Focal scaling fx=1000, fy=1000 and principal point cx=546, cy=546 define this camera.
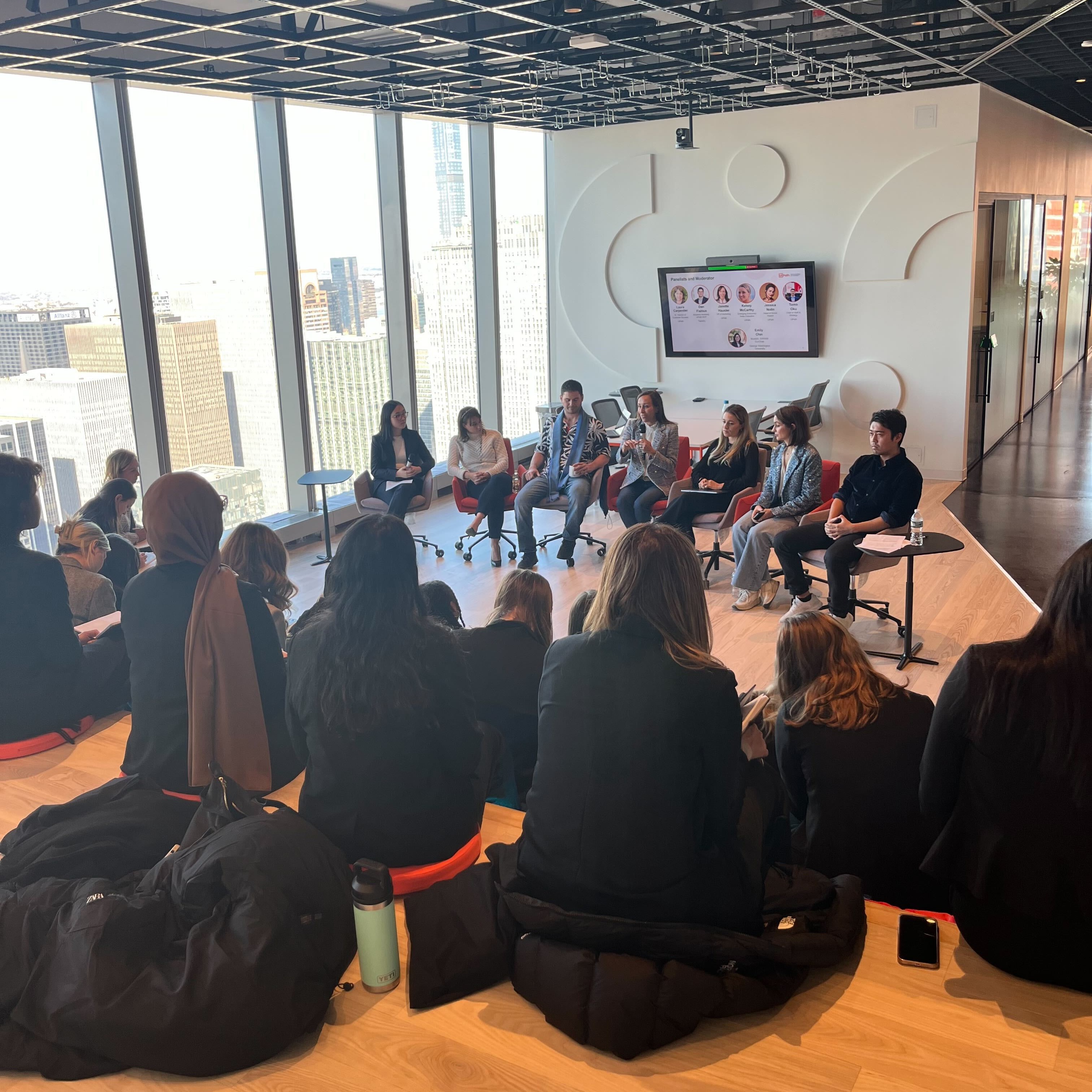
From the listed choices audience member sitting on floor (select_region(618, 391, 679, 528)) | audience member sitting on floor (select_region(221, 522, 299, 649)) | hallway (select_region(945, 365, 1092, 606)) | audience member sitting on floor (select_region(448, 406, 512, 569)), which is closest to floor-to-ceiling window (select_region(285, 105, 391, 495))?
audience member sitting on floor (select_region(448, 406, 512, 569))

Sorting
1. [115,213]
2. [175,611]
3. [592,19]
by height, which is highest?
[592,19]

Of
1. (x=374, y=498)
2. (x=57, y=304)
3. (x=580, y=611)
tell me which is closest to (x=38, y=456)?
(x=57, y=304)

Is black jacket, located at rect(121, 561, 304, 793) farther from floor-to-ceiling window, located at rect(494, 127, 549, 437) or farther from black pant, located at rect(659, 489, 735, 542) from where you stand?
floor-to-ceiling window, located at rect(494, 127, 549, 437)

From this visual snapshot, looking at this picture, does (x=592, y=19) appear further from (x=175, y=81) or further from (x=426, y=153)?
(x=426, y=153)

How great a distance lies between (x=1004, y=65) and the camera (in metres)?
8.52

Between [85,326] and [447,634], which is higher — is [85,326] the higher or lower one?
the higher one

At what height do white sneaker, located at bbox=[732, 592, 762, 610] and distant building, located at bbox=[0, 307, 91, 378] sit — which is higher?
distant building, located at bbox=[0, 307, 91, 378]

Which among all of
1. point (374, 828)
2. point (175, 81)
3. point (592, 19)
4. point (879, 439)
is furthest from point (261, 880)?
point (175, 81)

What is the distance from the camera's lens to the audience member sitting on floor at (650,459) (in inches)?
295

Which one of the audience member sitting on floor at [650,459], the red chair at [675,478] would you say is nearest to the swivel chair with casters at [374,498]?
the red chair at [675,478]

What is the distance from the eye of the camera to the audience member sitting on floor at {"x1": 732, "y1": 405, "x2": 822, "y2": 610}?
641cm

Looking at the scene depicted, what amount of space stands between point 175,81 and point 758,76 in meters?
4.40

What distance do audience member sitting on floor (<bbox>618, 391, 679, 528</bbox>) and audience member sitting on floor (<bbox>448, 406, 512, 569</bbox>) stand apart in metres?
0.96

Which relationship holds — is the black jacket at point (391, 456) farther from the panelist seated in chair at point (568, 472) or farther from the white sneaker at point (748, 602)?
the white sneaker at point (748, 602)
